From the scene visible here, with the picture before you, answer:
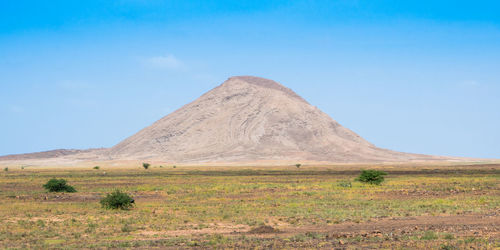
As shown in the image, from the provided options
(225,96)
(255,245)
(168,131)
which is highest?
(225,96)

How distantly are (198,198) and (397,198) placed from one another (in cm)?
1299

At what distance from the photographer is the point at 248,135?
167m

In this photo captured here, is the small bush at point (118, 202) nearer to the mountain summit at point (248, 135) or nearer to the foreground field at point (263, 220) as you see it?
the foreground field at point (263, 220)

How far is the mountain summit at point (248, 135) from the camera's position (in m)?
156

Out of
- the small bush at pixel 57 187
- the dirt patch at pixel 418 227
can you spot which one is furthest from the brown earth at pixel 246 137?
the dirt patch at pixel 418 227

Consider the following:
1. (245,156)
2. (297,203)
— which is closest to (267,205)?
(297,203)

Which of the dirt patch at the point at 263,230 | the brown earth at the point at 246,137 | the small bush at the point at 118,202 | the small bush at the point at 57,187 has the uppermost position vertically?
the brown earth at the point at 246,137

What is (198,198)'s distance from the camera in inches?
1464

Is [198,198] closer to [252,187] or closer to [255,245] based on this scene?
[252,187]

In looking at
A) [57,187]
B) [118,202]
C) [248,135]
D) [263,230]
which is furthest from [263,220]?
[248,135]

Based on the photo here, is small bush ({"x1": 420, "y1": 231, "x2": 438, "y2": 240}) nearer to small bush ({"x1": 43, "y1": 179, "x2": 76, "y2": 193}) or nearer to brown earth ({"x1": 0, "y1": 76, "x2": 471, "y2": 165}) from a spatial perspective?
small bush ({"x1": 43, "y1": 179, "x2": 76, "y2": 193})

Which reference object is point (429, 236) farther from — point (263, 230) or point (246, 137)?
point (246, 137)

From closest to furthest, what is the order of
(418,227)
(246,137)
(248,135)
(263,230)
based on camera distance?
(263,230) < (418,227) < (246,137) < (248,135)

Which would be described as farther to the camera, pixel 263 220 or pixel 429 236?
pixel 263 220
